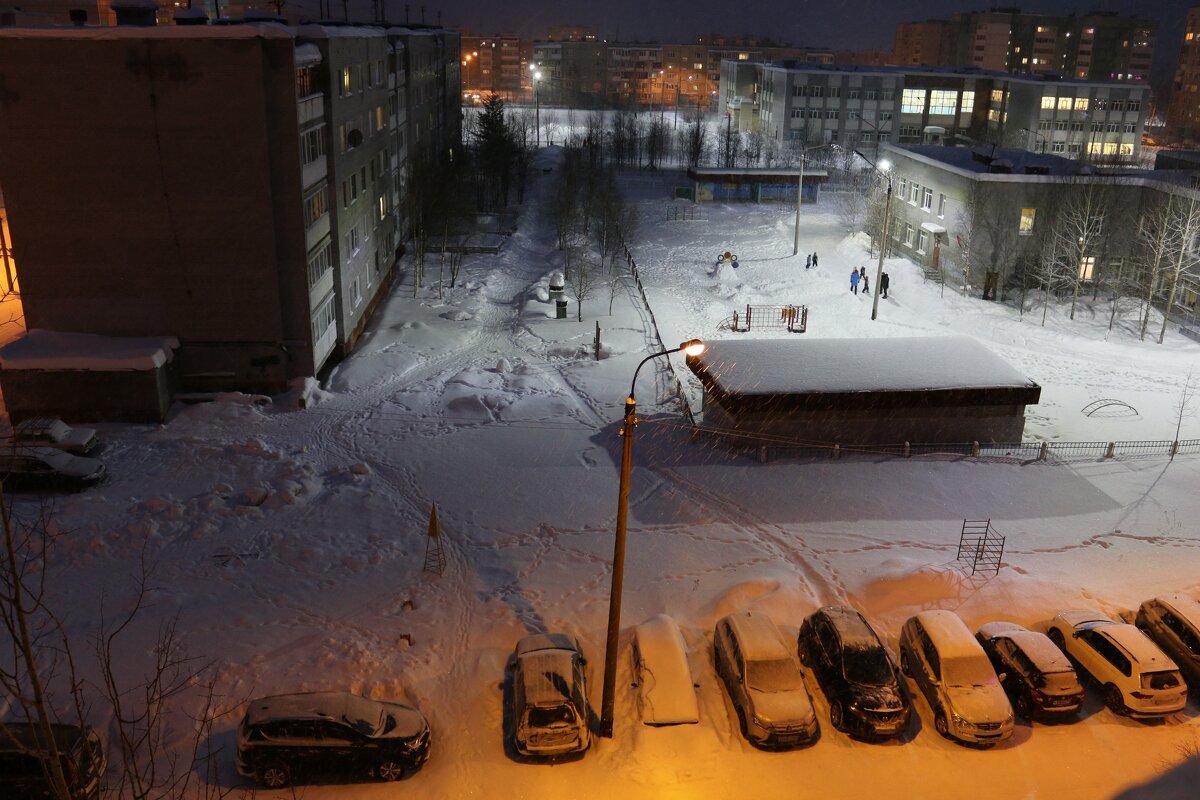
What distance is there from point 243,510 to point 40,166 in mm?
12173

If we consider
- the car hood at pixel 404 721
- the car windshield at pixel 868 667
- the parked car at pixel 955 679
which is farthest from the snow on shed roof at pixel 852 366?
the car hood at pixel 404 721

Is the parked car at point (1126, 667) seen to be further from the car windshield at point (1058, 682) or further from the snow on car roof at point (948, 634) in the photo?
the snow on car roof at point (948, 634)

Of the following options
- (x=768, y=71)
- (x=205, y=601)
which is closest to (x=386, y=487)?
(x=205, y=601)

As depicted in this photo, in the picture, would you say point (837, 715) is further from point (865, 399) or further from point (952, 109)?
point (952, 109)

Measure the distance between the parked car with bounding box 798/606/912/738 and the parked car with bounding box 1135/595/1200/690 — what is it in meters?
5.15

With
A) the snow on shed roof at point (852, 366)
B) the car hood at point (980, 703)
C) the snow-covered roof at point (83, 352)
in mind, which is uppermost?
the snow-covered roof at point (83, 352)

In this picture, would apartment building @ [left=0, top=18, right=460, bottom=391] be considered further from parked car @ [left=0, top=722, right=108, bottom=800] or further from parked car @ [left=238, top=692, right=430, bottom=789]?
parked car @ [left=0, top=722, right=108, bottom=800]

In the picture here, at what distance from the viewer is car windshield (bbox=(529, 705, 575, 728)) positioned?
1287 centimetres

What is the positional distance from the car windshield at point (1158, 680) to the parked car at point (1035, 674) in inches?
37.1

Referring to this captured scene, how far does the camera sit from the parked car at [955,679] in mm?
13430

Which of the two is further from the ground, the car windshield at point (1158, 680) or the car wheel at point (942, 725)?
the car windshield at point (1158, 680)

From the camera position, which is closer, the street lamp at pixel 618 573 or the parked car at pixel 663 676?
the street lamp at pixel 618 573

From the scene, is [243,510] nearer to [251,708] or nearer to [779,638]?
[251,708]

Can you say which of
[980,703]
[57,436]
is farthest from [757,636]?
[57,436]
